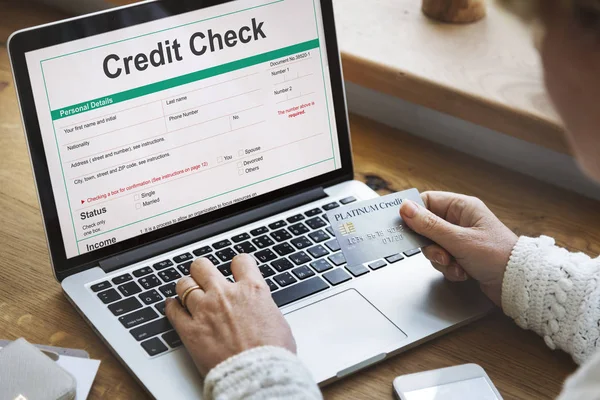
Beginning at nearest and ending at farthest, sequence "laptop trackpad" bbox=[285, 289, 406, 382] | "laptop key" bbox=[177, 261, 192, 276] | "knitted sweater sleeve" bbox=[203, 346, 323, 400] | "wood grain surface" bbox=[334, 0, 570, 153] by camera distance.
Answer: "knitted sweater sleeve" bbox=[203, 346, 323, 400], "laptop trackpad" bbox=[285, 289, 406, 382], "laptop key" bbox=[177, 261, 192, 276], "wood grain surface" bbox=[334, 0, 570, 153]

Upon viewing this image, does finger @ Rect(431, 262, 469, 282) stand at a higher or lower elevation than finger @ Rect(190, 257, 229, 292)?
lower

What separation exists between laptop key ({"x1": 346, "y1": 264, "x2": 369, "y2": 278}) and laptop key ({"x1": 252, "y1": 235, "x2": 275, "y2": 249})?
104mm

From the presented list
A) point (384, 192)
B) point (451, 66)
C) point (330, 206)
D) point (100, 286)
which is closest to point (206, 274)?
point (100, 286)

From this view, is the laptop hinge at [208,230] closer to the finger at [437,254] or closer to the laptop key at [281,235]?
the laptop key at [281,235]

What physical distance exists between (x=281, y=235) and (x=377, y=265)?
129mm

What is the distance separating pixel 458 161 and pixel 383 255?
0.38 m

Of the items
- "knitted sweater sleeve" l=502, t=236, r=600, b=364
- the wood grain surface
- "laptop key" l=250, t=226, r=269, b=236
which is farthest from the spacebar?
the wood grain surface

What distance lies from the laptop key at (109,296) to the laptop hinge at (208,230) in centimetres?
4

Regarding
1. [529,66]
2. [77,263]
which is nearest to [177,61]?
[77,263]

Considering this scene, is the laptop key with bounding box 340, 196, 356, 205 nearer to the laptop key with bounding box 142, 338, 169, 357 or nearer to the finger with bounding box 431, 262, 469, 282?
the finger with bounding box 431, 262, 469, 282

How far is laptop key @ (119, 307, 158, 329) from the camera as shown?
0.84 meters

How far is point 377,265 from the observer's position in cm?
95

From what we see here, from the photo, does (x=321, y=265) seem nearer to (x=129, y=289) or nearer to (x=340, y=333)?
(x=340, y=333)

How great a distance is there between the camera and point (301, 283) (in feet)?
2.99
